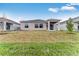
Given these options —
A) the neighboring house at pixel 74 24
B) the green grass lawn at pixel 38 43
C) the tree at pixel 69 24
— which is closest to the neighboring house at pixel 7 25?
the green grass lawn at pixel 38 43

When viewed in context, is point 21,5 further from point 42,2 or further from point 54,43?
point 54,43

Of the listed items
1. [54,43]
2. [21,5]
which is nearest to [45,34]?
[54,43]

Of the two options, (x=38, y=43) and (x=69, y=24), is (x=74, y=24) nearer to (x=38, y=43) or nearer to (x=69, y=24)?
(x=69, y=24)

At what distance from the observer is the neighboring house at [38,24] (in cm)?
461

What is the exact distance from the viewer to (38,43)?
15.1 ft

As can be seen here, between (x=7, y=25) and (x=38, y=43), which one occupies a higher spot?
(x=7, y=25)

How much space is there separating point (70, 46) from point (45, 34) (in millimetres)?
357

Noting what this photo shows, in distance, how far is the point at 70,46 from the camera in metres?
4.59

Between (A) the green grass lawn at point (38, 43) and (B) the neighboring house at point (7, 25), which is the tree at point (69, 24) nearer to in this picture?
(A) the green grass lawn at point (38, 43)

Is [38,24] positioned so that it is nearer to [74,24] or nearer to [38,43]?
[38,43]

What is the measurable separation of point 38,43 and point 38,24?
24 cm

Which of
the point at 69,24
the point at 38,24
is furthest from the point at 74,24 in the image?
the point at 38,24

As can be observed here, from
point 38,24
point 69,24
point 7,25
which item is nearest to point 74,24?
point 69,24

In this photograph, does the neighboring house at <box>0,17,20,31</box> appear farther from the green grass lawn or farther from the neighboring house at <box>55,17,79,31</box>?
the neighboring house at <box>55,17,79,31</box>
